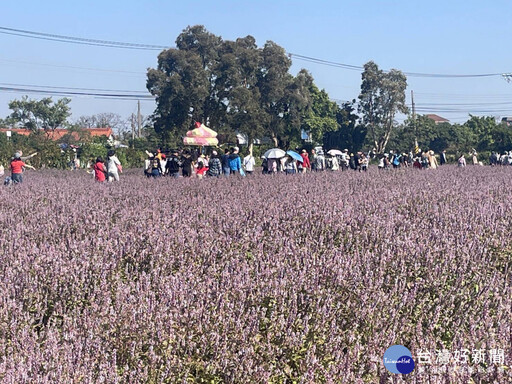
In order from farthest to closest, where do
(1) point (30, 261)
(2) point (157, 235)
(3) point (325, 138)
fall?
(3) point (325, 138), (2) point (157, 235), (1) point (30, 261)

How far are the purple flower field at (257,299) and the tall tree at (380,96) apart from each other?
58.9 meters

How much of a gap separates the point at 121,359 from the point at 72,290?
970 mm

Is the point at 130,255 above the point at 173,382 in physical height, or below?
above

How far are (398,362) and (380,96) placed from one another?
63383mm

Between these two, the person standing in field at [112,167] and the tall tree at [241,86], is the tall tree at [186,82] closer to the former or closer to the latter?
the tall tree at [241,86]

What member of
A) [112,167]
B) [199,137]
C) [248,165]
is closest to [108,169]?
[112,167]

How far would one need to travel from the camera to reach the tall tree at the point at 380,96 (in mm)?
62969

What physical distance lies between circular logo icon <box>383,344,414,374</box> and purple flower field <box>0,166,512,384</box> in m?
0.05

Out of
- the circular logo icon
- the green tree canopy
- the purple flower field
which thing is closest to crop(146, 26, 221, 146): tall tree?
the green tree canopy

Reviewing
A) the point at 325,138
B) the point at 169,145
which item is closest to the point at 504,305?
the point at 169,145

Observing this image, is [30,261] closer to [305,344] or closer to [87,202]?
[305,344]

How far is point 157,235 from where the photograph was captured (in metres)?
4.73

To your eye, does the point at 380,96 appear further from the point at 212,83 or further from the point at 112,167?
the point at 112,167

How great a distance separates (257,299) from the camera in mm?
3334
